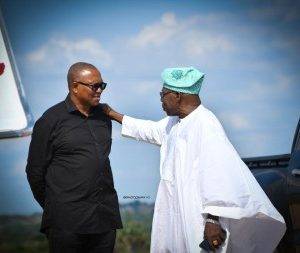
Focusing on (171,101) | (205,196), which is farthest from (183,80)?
(205,196)

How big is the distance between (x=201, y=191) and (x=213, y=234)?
0.25 meters

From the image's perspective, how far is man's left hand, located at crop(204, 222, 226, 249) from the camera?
3.06 m

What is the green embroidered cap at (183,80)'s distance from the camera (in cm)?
329

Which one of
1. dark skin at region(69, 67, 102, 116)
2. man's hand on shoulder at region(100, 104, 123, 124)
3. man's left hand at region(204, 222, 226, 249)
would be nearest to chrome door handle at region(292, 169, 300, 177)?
man's left hand at region(204, 222, 226, 249)

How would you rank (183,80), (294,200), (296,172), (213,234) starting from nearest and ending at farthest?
(213,234)
(183,80)
(294,200)
(296,172)

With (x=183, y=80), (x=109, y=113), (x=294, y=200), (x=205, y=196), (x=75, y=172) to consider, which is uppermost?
(x=183, y=80)

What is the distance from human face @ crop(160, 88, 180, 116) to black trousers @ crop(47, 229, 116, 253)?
863 mm

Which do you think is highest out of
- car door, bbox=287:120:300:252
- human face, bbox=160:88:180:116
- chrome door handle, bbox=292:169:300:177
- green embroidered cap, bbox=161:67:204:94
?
green embroidered cap, bbox=161:67:204:94

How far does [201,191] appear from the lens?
3.14 meters

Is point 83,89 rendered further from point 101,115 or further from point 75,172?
point 75,172

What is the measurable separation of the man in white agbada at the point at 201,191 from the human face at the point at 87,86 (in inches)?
16.8

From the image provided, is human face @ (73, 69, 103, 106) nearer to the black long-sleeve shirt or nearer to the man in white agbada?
the black long-sleeve shirt

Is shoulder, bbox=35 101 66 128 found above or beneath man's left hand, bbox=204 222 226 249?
above

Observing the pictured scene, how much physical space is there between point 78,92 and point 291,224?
166 cm
